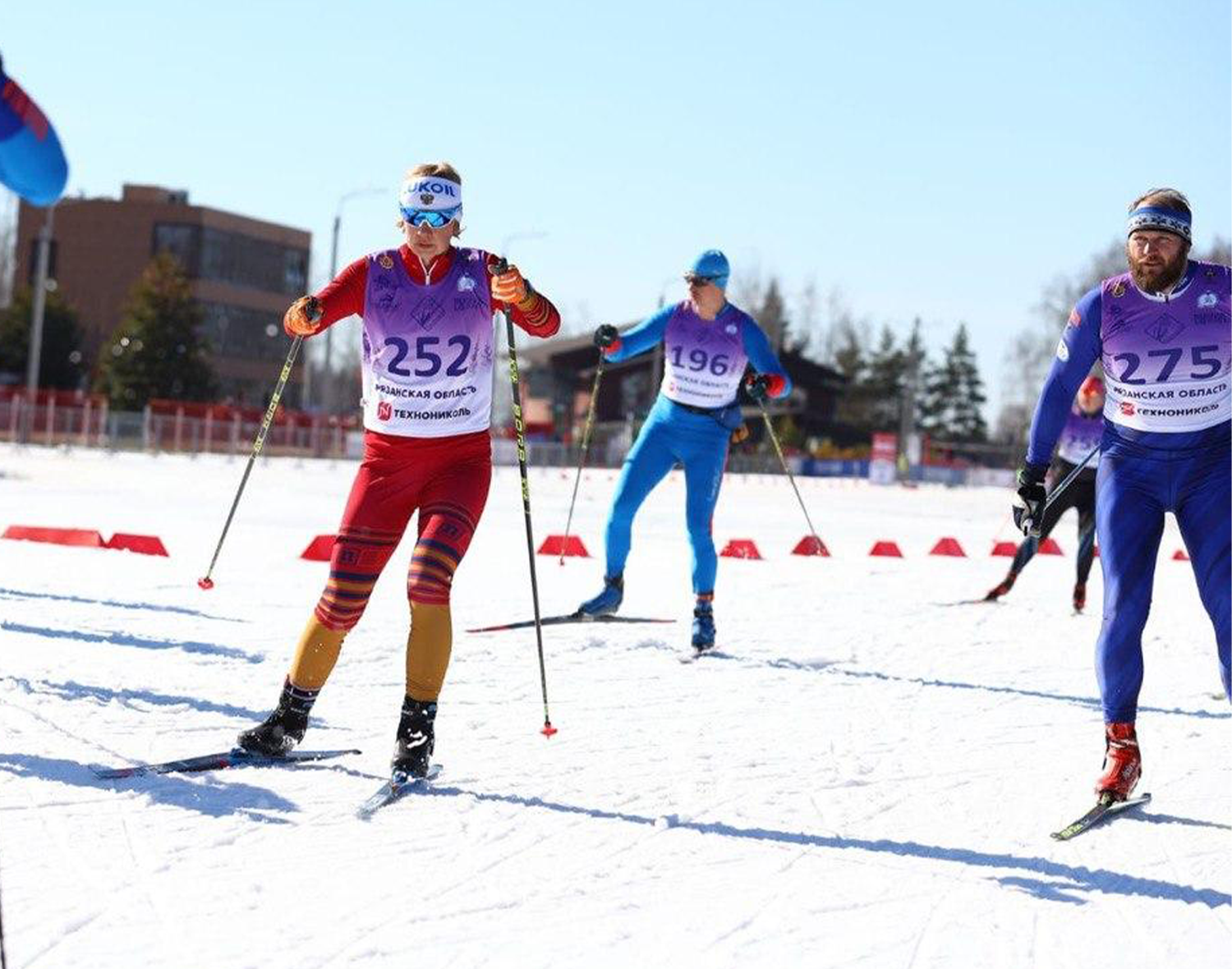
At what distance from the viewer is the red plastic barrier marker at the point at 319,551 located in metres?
12.3

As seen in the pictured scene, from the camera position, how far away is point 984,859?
4.28m

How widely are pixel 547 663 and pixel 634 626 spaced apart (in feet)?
5.40

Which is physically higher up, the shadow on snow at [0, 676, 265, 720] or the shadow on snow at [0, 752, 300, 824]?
the shadow on snow at [0, 676, 265, 720]

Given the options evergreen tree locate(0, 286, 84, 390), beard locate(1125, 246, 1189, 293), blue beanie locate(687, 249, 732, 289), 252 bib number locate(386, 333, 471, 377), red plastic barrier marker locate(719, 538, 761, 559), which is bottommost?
red plastic barrier marker locate(719, 538, 761, 559)

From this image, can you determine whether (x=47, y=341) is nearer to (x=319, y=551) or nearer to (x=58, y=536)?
(x=58, y=536)

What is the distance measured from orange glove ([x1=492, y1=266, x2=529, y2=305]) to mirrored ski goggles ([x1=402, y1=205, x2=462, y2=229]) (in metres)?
0.26

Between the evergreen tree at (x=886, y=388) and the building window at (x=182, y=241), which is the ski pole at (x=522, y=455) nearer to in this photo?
the building window at (x=182, y=241)

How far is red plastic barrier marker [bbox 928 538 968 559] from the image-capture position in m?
16.9

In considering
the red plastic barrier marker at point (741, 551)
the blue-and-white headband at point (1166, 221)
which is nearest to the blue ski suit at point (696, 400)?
the blue-and-white headband at point (1166, 221)

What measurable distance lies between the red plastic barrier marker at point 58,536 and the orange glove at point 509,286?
318 inches

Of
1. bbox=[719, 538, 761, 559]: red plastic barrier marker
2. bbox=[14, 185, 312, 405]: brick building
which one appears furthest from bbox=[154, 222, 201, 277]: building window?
bbox=[719, 538, 761, 559]: red plastic barrier marker

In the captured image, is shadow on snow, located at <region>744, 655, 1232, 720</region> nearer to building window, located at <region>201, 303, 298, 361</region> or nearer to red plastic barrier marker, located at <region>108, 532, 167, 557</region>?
red plastic barrier marker, located at <region>108, 532, 167, 557</region>

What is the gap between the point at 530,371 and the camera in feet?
265

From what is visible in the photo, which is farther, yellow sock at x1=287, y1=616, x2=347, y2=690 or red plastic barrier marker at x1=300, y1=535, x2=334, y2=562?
red plastic barrier marker at x1=300, y1=535, x2=334, y2=562
